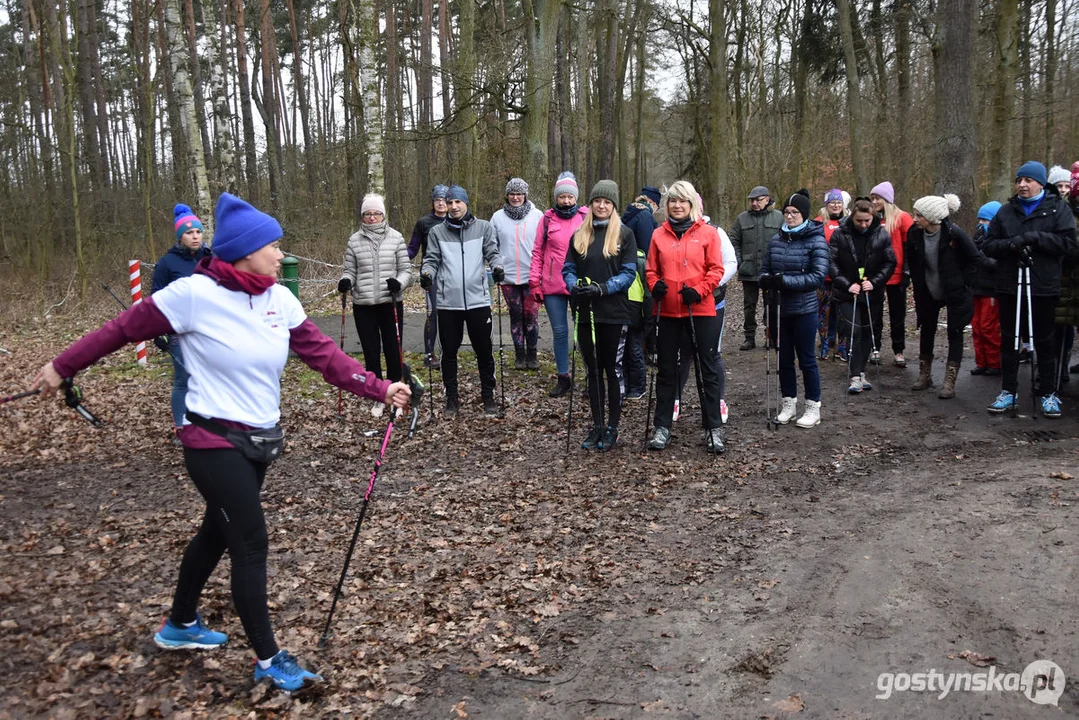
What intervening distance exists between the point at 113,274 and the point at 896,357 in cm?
1774

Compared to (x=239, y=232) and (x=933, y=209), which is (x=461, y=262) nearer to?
(x=239, y=232)

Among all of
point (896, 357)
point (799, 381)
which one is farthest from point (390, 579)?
point (896, 357)

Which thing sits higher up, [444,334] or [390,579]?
[444,334]

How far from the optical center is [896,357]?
1077 centimetres

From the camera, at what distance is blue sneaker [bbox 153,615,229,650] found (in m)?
4.28

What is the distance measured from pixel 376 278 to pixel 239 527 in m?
4.99

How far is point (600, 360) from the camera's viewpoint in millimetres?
7535

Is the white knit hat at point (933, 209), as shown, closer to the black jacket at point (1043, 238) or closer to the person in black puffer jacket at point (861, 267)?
the person in black puffer jacket at point (861, 267)

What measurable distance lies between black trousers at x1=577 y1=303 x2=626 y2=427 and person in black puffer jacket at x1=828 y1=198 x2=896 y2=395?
11.1 ft

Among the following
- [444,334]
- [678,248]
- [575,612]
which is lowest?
[575,612]

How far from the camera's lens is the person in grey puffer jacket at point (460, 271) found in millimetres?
8609

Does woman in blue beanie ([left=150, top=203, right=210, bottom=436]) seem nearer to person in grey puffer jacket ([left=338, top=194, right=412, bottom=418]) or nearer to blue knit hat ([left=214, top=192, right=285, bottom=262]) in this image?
person in grey puffer jacket ([left=338, top=194, right=412, bottom=418])

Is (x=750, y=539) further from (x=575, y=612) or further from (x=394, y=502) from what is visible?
(x=394, y=502)

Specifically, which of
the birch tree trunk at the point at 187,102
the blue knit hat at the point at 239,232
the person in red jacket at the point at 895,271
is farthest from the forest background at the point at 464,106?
the blue knit hat at the point at 239,232
